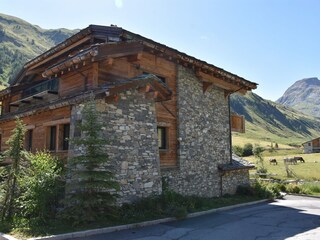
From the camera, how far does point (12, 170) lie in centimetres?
1044

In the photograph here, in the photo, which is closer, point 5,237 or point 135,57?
point 5,237

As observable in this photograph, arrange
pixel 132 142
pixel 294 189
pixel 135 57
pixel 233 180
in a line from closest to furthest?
1. pixel 132 142
2. pixel 135 57
3. pixel 233 180
4. pixel 294 189

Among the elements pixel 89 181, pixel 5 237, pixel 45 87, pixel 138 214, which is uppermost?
pixel 45 87

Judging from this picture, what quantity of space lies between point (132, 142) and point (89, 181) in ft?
9.18

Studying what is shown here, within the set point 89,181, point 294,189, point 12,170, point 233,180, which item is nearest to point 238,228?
point 89,181

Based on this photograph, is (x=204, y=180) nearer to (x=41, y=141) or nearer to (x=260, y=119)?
(x=41, y=141)

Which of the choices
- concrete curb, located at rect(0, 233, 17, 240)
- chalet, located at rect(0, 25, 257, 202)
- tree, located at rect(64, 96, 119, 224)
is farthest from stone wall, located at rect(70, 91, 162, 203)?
concrete curb, located at rect(0, 233, 17, 240)

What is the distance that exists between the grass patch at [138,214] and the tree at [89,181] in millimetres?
382

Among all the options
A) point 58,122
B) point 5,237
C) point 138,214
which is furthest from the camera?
point 58,122

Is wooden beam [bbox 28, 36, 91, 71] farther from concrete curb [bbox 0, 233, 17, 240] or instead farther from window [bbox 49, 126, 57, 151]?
concrete curb [bbox 0, 233, 17, 240]

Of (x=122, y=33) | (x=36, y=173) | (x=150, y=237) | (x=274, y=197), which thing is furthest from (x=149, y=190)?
(x=274, y=197)

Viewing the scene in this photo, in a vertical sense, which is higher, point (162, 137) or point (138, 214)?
point (162, 137)

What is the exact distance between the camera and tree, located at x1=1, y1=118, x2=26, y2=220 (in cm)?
1052

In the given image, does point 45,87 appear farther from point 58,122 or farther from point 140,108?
point 140,108
